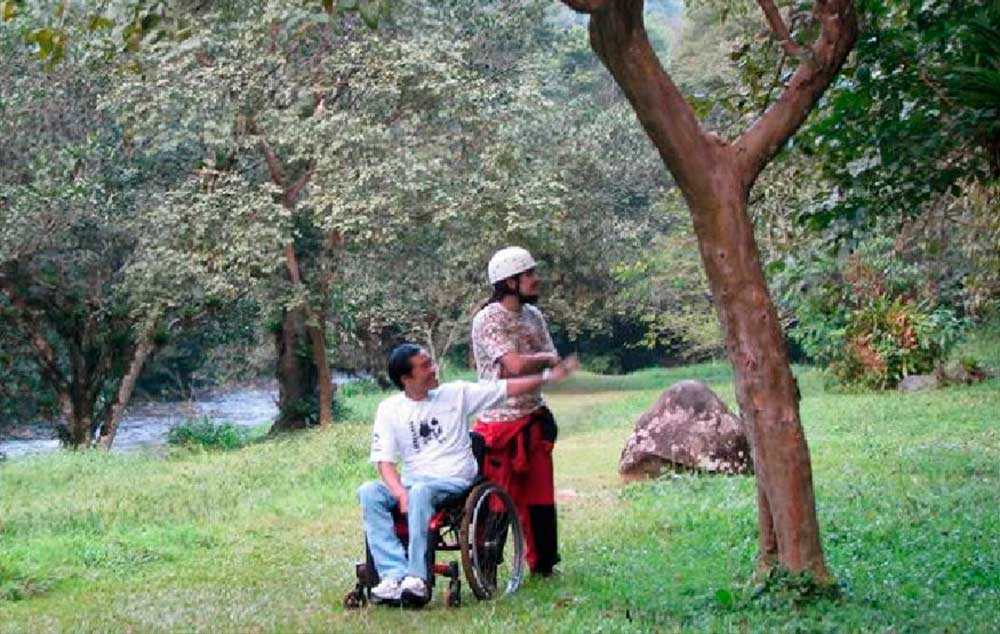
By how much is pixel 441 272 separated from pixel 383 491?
18944mm

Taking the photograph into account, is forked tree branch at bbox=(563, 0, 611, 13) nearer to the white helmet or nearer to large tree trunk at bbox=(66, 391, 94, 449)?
the white helmet

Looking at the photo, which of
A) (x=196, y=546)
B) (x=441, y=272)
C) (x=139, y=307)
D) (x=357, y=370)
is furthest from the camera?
(x=357, y=370)

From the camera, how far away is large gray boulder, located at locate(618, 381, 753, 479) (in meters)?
13.1

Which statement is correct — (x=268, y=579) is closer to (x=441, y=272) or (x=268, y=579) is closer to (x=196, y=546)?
(x=196, y=546)

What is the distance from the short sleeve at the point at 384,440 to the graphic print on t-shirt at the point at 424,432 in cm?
11

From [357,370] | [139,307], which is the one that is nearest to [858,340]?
[139,307]

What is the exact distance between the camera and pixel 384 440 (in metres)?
7.58

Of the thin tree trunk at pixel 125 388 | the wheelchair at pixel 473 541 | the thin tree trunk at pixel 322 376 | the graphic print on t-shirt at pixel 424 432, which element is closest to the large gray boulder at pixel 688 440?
the wheelchair at pixel 473 541

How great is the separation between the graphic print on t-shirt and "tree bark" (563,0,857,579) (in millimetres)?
1733

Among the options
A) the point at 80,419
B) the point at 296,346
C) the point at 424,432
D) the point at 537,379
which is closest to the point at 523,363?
the point at 537,379

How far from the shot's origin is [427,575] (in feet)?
23.9

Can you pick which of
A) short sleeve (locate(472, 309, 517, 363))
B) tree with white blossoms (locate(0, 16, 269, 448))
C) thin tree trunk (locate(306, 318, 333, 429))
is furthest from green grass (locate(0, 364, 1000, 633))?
thin tree trunk (locate(306, 318, 333, 429))

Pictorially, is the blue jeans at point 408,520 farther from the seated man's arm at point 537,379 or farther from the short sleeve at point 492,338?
the short sleeve at point 492,338

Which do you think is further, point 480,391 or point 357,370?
point 357,370
